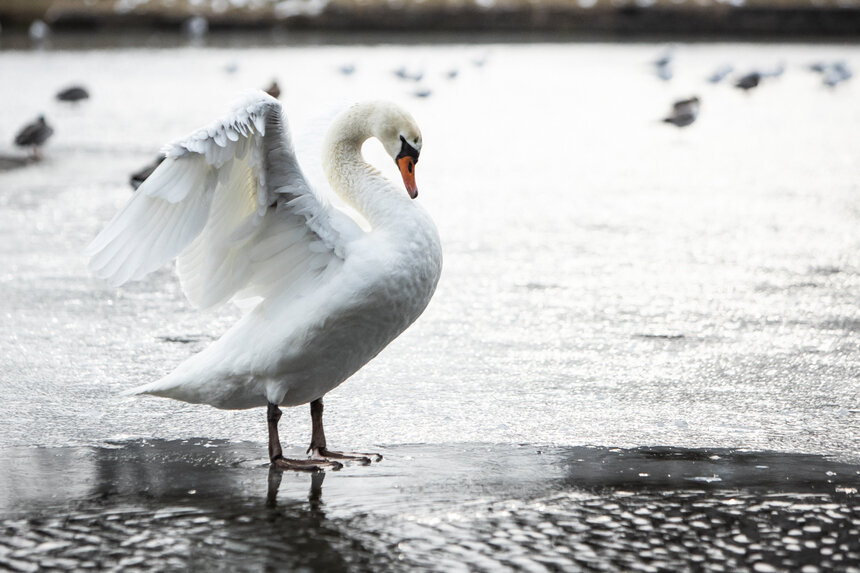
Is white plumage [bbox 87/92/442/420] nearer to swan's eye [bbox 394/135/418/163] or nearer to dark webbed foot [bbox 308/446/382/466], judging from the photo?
swan's eye [bbox 394/135/418/163]

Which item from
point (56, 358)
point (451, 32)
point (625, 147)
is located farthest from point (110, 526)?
point (451, 32)

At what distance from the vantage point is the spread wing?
4.23 meters

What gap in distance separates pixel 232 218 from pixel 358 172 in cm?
53

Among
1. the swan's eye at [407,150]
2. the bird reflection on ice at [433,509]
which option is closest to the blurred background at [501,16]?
the swan's eye at [407,150]

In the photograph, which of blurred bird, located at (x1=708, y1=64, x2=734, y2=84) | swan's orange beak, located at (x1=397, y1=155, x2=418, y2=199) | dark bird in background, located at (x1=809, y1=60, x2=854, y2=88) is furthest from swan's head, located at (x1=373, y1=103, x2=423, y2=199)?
dark bird in background, located at (x1=809, y1=60, x2=854, y2=88)

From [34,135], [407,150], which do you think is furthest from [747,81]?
[407,150]

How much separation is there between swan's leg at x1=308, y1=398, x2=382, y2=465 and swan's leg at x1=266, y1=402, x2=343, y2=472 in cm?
10

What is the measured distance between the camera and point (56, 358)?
613 centimetres

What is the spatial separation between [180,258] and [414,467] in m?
1.26

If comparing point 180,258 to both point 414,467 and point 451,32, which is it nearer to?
point 414,467

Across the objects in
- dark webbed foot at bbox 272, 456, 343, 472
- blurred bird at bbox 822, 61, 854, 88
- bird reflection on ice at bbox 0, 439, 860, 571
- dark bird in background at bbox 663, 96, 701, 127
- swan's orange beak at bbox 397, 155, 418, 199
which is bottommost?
bird reflection on ice at bbox 0, 439, 860, 571

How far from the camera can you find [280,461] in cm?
462

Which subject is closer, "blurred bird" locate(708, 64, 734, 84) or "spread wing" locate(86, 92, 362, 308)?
"spread wing" locate(86, 92, 362, 308)

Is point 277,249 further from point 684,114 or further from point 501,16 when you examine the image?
point 501,16
